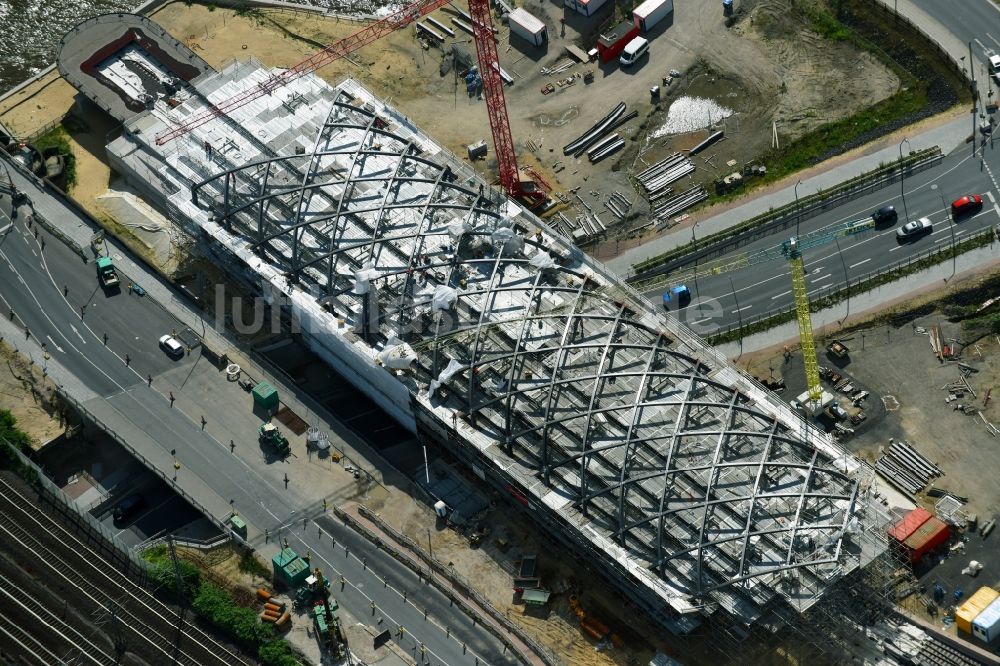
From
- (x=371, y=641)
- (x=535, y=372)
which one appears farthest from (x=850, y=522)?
(x=371, y=641)

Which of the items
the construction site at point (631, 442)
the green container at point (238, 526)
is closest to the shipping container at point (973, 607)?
the construction site at point (631, 442)

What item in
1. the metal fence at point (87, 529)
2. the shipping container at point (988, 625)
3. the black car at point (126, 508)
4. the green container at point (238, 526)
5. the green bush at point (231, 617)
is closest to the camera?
the shipping container at point (988, 625)

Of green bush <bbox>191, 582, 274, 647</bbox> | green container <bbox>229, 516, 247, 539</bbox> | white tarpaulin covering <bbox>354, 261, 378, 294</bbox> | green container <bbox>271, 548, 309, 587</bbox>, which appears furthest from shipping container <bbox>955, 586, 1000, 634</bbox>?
green container <bbox>229, 516, 247, 539</bbox>

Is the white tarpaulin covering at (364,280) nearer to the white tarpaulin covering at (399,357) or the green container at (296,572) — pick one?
the white tarpaulin covering at (399,357)

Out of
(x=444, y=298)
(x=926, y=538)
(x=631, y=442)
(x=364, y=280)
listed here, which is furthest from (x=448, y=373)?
(x=926, y=538)

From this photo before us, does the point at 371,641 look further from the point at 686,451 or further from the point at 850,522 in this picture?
the point at 850,522
